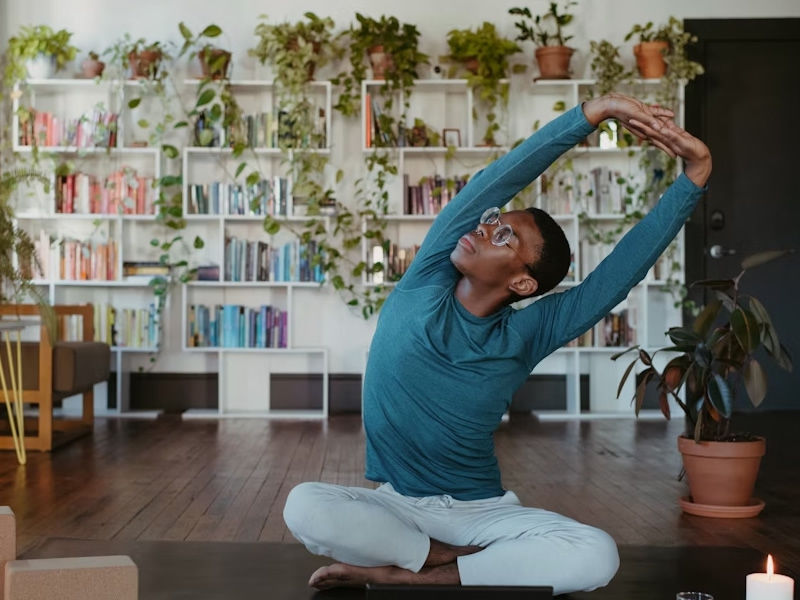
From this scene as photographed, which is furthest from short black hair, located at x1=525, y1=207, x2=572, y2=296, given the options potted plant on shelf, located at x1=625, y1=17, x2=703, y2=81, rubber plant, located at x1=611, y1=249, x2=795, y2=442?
potted plant on shelf, located at x1=625, y1=17, x2=703, y2=81

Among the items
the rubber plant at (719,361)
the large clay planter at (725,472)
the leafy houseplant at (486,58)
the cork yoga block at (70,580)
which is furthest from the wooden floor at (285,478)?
the leafy houseplant at (486,58)

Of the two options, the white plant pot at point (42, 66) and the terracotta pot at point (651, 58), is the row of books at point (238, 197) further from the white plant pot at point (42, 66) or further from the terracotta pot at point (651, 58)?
the terracotta pot at point (651, 58)

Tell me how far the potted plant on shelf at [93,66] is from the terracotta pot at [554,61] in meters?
2.56

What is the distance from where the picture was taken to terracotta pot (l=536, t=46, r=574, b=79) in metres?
6.55

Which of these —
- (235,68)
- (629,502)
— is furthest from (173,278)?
(629,502)

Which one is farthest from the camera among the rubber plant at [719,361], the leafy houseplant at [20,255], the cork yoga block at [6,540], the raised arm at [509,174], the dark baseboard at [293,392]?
the dark baseboard at [293,392]

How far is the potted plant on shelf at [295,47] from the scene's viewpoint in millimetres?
6543

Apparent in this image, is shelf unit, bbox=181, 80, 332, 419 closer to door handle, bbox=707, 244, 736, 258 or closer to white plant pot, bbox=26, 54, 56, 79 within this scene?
white plant pot, bbox=26, 54, 56, 79

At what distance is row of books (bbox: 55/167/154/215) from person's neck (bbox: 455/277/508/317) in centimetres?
468

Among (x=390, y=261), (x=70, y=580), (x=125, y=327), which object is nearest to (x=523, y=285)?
(x=70, y=580)

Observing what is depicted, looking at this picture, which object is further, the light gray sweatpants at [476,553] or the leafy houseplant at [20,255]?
the leafy houseplant at [20,255]

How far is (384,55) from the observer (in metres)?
6.61

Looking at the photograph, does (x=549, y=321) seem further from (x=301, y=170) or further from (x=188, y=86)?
(x=188, y=86)

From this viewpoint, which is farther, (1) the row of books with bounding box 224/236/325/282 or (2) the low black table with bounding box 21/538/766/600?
(1) the row of books with bounding box 224/236/325/282
